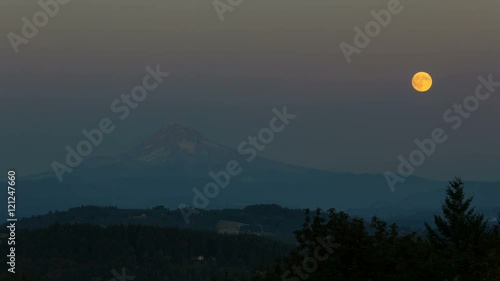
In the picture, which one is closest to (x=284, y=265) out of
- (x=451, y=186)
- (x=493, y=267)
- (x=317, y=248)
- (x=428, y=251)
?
(x=317, y=248)

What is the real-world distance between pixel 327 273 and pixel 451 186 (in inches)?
1532

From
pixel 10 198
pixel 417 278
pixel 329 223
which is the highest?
pixel 10 198

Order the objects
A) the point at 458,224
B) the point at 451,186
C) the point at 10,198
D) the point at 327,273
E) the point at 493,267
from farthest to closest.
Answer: the point at 451,186, the point at 458,224, the point at 10,198, the point at 493,267, the point at 327,273

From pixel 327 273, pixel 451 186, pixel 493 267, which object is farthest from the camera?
pixel 451 186

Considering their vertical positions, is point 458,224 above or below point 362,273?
above

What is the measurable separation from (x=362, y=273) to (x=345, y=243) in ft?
6.38

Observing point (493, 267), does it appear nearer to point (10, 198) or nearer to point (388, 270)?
point (388, 270)

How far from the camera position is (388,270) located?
46000 mm

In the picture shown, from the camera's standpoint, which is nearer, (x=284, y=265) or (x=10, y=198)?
(x=284, y=265)

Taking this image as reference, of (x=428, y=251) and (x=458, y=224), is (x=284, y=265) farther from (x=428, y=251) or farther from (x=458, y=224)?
(x=458, y=224)

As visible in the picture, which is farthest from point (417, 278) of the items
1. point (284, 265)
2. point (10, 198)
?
point (10, 198)

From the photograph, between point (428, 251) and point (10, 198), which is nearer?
point (428, 251)

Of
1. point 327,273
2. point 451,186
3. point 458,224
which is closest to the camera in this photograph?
point 327,273

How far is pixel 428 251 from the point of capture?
4928cm
